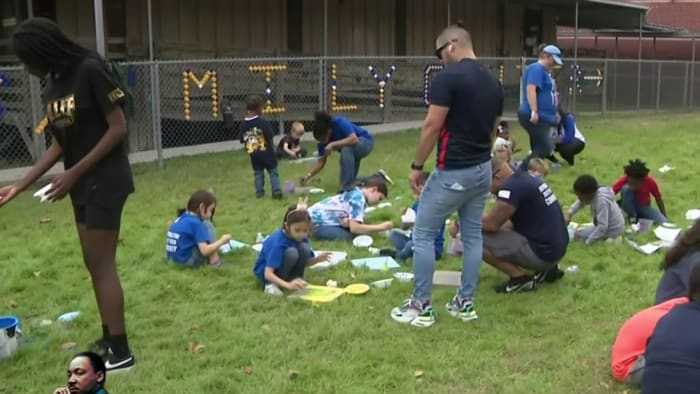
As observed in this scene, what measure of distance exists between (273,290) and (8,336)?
5.77ft

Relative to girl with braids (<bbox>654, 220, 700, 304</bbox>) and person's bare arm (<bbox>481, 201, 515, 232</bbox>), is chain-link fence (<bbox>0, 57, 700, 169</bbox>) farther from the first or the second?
girl with braids (<bbox>654, 220, 700, 304</bbox>)

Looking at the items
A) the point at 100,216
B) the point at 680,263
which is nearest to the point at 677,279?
the point at 680,263

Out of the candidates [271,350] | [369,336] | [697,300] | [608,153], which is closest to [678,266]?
[697,300]

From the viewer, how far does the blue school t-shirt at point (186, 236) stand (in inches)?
255

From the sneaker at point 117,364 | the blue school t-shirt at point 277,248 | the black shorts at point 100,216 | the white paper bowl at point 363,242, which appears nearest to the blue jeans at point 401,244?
the white paper bowl at point 363,242

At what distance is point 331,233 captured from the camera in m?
7.56

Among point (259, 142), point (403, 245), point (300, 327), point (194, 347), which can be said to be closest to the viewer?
point (194, 347)

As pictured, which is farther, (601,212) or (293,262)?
(601,212)

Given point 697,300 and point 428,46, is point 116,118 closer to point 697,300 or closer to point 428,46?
point 697,300

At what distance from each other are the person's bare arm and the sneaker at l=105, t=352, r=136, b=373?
2.43 meters

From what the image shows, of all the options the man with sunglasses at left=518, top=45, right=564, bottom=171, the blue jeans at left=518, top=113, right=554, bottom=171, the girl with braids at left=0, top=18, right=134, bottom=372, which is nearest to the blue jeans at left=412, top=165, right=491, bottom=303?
the girl with braids at left=0, top=18, right=134, bottom=372

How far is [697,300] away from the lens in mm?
3168

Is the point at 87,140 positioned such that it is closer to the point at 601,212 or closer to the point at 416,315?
the point at 416,315

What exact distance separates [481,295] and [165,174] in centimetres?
672
